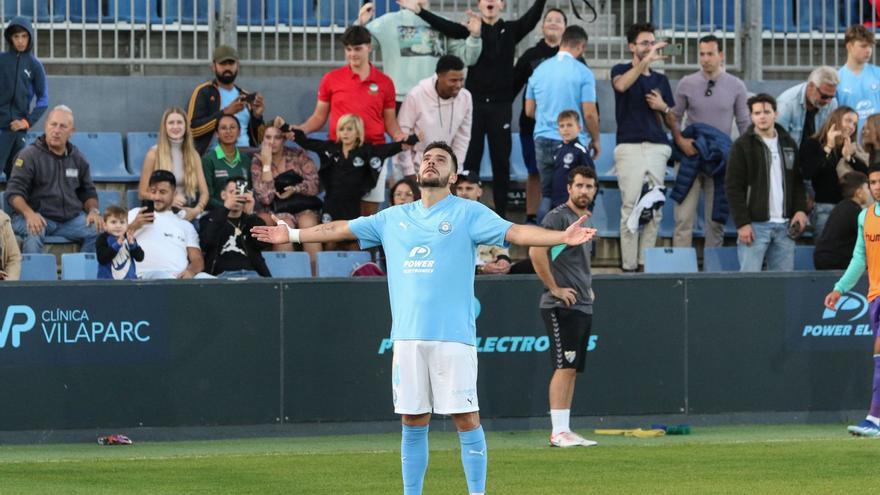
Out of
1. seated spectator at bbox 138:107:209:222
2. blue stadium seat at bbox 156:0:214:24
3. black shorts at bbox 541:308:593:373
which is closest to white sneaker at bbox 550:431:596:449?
black shorts at bbox 541:308:593:373

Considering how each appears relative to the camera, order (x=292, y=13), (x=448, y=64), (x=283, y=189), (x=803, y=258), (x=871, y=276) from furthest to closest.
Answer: (x=292, y=13)
(x=803, y=258)
(x=448, y=64)
(x=283, y=189)
(x=871, y=276)

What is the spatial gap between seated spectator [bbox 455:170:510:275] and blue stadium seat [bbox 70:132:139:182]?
3.72 m

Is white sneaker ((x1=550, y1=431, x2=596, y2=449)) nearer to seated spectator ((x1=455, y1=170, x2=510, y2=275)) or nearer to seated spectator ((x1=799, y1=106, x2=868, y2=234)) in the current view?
seated spectator ((x1=455, y1=170, x2=510, y2=275))

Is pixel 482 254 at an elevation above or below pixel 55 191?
below

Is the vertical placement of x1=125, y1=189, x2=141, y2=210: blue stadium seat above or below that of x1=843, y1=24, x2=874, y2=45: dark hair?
below

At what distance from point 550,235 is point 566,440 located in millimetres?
4002

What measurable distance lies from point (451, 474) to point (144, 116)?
784 cm

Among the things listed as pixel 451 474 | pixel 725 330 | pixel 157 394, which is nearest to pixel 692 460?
pixel 451 474

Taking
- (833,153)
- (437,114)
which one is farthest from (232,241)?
(833,153)

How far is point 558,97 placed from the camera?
14945 millimetres

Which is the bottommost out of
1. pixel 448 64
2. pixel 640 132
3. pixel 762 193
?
pixel 762 193

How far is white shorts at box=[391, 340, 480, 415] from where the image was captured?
326 inches

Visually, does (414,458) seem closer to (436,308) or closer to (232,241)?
(436,308)

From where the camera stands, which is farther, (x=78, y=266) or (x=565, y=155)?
(x=565, y=155)
